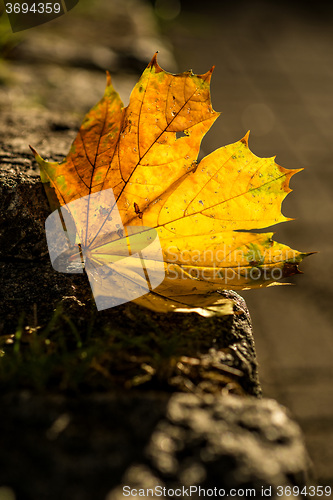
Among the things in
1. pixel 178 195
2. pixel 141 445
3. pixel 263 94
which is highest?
pixel 263 94

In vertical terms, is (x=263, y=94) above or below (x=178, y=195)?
above

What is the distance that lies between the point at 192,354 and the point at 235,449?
0.14 meters

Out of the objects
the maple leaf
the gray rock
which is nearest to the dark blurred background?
the maple leaf

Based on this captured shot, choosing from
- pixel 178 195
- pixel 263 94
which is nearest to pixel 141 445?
pixel 178 195

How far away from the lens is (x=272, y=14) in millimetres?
3838

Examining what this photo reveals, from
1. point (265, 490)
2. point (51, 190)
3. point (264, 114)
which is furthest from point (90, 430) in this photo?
point (264, 114)

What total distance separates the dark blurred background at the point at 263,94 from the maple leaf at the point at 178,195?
1.31 feet

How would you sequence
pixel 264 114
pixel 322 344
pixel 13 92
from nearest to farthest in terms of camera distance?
pixel 13 92
pixel 322 344
pixel 264 114

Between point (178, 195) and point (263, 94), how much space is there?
86.7 inches

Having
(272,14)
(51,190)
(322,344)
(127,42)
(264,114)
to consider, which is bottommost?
(322,344)

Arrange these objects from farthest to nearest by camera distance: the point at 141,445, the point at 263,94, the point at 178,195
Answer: the point at 263,94, the point at 178,195, the point at 141,445

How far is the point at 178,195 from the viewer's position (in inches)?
24.5

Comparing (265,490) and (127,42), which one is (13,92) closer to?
(127,42)

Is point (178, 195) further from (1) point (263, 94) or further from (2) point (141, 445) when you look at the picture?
(1) point (263, 94)
